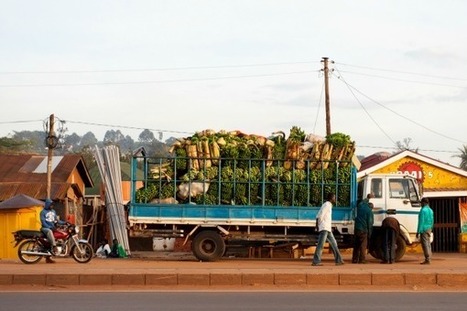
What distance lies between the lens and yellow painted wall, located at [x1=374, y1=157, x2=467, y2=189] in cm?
3116

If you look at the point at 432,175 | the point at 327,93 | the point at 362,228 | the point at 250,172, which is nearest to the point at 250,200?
the point at 250,172

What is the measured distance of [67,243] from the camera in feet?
67.2

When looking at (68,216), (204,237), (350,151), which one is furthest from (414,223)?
(68,216)

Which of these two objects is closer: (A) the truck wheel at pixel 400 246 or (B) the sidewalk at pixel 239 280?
(B) the sidewalk at pixel 239 280

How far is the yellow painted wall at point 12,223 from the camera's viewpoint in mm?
24031

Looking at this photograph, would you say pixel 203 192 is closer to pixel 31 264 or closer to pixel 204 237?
pixel 204 237

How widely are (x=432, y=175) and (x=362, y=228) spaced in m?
11.9

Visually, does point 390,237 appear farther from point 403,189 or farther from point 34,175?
point 34,175

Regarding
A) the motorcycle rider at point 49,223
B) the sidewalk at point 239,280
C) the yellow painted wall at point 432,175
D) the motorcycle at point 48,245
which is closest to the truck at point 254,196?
the motorcycle at point 48,245

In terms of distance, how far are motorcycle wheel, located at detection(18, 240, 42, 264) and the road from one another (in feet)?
19.6

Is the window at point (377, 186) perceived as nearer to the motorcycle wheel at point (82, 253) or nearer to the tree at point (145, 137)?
the motorcycle wheel at point (82, 253)

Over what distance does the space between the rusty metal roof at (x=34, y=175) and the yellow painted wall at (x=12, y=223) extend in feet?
22.8

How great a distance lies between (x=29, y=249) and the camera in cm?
2020

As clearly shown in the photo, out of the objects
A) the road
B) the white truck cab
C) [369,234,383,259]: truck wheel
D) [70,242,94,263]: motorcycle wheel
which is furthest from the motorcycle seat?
[369,234,383,259]: truck wheel
